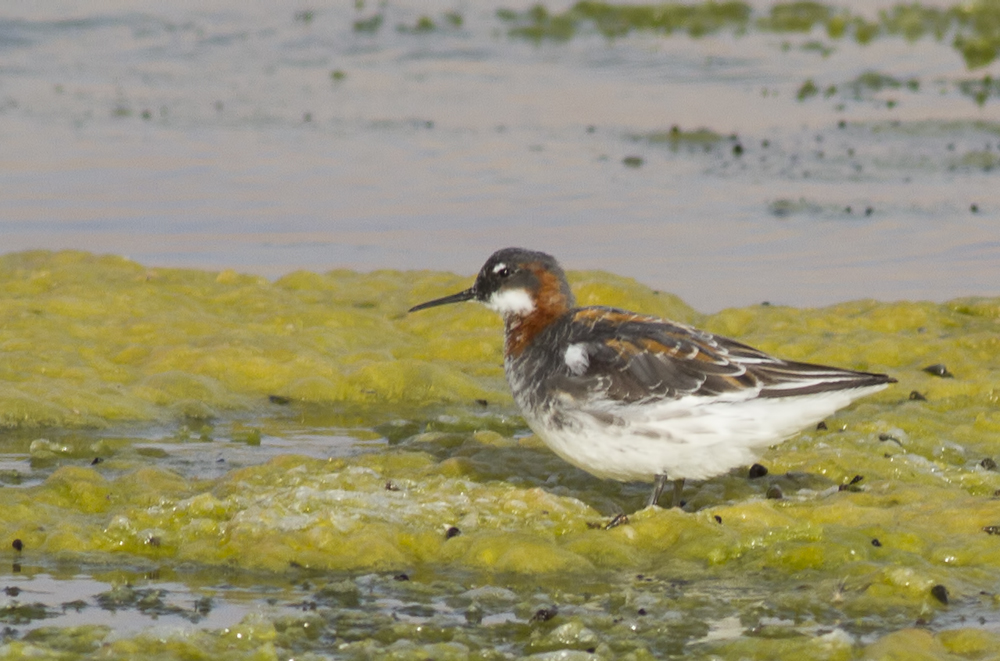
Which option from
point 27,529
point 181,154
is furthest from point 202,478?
point 181,154

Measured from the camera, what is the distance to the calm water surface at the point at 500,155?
1369 centimetres

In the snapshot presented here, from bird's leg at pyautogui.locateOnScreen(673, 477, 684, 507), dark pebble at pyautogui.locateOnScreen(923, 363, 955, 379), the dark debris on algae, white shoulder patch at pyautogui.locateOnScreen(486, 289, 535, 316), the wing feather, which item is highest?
the dark debris on algae

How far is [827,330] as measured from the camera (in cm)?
1100

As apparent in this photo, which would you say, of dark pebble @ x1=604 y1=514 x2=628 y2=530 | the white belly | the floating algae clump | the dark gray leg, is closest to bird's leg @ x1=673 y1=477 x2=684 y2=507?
the dark gray leg

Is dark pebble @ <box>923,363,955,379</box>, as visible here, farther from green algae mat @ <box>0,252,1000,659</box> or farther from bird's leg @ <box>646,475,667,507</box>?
bird's leg @ <box>646,475,667,507</box>

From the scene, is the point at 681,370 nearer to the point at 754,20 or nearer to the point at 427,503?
the point at 427,503

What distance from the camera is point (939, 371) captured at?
10078 millimetres

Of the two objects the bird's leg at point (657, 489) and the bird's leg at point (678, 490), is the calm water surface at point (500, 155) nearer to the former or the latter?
the bird's leg at point (678, 490)

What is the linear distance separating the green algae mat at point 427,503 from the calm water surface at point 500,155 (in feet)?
7.03

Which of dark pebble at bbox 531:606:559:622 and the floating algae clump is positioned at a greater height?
the floating algae clump

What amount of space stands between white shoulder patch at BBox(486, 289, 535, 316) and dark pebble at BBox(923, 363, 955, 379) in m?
3.24

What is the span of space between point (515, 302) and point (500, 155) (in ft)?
29.3

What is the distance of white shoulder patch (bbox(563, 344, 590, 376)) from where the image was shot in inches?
299

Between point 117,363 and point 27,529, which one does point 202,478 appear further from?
point 117,363
